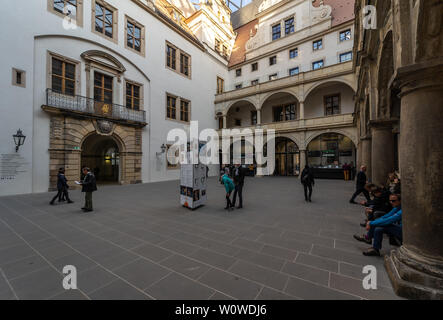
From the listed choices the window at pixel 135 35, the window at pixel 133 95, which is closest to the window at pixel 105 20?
the window at pixel 135 35

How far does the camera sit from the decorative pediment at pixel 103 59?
13930 millimetres

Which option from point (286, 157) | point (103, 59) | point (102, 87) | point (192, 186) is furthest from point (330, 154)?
point (103, 59)

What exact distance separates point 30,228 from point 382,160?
10424 millimetres

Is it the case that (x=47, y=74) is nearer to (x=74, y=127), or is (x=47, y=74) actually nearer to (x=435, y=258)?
(x=74, y=127)

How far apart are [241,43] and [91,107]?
80.1ft

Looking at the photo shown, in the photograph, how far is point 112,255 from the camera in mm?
3512

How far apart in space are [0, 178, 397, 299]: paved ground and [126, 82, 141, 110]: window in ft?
40.3

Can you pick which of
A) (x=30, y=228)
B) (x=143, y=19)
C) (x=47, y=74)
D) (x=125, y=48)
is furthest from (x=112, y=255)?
(x=143, y=19)

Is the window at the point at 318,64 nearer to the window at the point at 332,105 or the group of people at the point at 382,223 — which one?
the window at the point at 332,105

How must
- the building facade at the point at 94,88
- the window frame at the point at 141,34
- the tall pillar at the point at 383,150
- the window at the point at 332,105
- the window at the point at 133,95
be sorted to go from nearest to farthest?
the tall pillar at the point at 383,150 < the building facade at the point at 94,88 < the window frame at the point at 141,34 < the window at the point at 133,95 < the window at the point at 332,105

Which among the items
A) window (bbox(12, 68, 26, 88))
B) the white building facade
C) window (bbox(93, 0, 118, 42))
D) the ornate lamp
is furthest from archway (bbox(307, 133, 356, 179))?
window (bbox(12, 68, 26, 88))

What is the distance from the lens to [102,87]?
14.9m

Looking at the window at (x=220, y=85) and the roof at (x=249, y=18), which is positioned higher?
the roof at (x=249, y=18)

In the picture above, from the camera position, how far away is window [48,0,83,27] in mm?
12438
